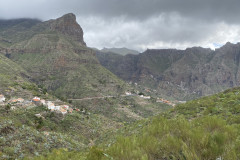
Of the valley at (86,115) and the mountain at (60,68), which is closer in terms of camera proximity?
the valley at (86,115)

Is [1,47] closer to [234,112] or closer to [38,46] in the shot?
[38,46]

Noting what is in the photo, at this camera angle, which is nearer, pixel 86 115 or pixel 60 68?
pixel 86 115

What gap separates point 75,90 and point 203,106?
103033 millimetres

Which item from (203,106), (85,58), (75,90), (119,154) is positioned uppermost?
(85,58)

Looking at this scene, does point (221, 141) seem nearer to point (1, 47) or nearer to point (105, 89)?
point (105, 89)

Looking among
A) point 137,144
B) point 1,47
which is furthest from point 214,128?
point 1,47

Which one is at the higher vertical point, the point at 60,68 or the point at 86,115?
the point at 60,68

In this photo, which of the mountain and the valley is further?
the mountain

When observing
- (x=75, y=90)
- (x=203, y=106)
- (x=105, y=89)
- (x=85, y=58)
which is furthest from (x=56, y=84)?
(x=203, y=106)

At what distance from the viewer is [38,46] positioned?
13988cm

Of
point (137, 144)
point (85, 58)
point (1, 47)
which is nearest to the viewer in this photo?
point (137, 144)

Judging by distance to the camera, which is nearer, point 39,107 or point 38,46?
point 39,107

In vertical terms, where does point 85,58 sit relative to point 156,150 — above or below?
above

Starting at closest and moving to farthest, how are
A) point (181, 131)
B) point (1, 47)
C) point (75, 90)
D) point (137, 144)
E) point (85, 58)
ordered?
point (137, 144) < point (181, 131) < point (75, 90) < point (1, 47) < point (85, 58)
